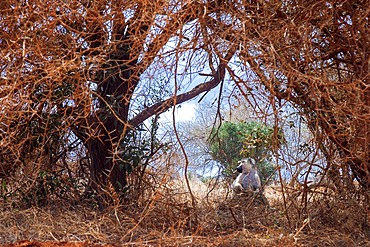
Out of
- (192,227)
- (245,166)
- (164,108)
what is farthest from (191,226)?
(245,166)

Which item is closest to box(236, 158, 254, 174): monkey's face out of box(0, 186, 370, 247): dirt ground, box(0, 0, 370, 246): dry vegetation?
box(0, 0, 370, 246): dry vegetation

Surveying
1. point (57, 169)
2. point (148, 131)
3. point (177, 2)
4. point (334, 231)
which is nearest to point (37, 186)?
point (57, 169)

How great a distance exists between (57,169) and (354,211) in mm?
2416

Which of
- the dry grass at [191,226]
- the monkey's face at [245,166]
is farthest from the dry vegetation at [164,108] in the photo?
the monkey's face at [245,166]

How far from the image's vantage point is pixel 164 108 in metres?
3.22

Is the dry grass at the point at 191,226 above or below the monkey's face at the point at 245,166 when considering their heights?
below

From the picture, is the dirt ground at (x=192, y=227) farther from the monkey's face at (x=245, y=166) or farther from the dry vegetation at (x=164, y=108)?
the monkey's face at (x=245, y=166)

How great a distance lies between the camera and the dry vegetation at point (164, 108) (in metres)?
2.82

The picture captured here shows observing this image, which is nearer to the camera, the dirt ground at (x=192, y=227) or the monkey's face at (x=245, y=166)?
the dirt ground at (x=192, y=227)

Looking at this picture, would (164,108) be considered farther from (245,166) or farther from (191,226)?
(245,166)

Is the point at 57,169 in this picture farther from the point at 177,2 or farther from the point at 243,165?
the point at 177,2

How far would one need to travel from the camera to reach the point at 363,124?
300cm

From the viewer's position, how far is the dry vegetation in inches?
111

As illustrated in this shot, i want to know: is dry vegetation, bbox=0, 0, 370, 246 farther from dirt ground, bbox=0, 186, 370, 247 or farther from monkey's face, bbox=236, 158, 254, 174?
monkey's face, bbox=236, 158, 254, 174
